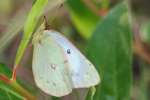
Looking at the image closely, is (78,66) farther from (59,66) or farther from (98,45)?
(98,45)

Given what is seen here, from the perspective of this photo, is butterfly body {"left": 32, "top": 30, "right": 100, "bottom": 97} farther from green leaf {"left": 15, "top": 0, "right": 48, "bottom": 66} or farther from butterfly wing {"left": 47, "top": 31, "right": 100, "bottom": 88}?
green leaf {"left": 15, "top": 0, "right": 48, "bottom": 66}

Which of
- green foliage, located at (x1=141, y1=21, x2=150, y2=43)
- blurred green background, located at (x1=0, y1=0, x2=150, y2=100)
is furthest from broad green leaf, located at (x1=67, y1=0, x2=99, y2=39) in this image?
green foliage, located at (x1=141, y1=21, x2=150, y2=43)

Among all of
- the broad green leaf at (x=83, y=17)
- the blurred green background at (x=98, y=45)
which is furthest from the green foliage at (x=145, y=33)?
the broad green leaf at (x=83, y=17)

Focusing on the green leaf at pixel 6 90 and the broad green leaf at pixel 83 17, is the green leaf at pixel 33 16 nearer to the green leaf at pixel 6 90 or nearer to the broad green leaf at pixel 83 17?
the green leaf at pixel 6 90

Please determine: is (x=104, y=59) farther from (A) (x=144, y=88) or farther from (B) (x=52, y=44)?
(A) (x=144, y=88)

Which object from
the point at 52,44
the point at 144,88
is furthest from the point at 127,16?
the point at 144,88

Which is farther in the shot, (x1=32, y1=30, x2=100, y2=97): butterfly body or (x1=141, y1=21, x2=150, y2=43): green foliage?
(x1=141, y1=21, x2=150, y2=43): green foliage

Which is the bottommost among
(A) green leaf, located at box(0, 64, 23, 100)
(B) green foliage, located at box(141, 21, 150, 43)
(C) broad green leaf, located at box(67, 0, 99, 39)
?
(A) green leaf, located at box(0, 64, 23, 100)
